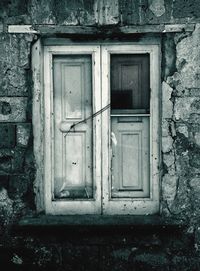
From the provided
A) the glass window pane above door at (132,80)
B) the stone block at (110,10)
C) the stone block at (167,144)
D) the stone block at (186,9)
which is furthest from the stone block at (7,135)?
the stone block at (186,9)

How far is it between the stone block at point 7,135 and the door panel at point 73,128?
0.43 m

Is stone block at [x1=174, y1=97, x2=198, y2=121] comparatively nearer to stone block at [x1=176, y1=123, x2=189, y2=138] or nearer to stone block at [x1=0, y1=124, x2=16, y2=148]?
stone block at [x1=176, y1=123, x2=189, y2=138]

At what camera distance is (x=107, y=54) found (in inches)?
180

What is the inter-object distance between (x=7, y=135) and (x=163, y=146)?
4.89ft

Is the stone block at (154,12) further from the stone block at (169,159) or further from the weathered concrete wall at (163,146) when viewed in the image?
the stone block at (169,159)

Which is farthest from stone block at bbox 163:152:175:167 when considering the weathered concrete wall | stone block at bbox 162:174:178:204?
stone block at bbox 162:174:178:204

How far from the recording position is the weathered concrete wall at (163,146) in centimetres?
443

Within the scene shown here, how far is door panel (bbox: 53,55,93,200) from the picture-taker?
4625 mm

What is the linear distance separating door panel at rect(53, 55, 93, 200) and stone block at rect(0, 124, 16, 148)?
43 cm

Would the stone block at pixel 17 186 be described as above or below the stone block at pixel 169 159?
below

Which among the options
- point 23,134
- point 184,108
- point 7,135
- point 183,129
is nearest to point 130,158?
point 183,129

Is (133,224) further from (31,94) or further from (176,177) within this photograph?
(31,94)

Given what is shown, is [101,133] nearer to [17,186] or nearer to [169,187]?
[169,187]

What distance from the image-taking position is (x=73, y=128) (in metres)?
4.64
